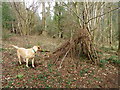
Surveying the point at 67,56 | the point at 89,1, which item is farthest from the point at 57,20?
the point at 67,56

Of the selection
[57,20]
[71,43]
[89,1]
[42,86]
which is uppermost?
[57,20]

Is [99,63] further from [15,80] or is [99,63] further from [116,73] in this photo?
[15,80]

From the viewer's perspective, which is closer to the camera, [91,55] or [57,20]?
[91,55]

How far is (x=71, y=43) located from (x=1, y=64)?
3.85m

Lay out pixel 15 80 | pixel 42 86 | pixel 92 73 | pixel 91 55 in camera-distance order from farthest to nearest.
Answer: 1. pixel 91 55
2. pixel 92 73
3. pixel 15 80
4. pixel 42 86

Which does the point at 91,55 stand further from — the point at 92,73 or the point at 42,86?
the point at 42,86

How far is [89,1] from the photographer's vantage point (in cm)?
573

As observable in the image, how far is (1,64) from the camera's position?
4.89 meters

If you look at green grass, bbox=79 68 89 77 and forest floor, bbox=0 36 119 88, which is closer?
forest floor, bbox=0 36 119 88

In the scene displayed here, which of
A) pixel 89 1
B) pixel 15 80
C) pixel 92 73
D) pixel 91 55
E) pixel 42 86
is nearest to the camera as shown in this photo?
A: pixel 42 86

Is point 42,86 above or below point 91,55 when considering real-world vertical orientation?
below

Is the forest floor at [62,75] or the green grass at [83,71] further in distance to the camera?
the green grass at [83,71]

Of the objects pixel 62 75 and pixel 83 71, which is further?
pixel 83 71

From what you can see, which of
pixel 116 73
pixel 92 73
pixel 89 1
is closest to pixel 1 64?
pixel 92 73
